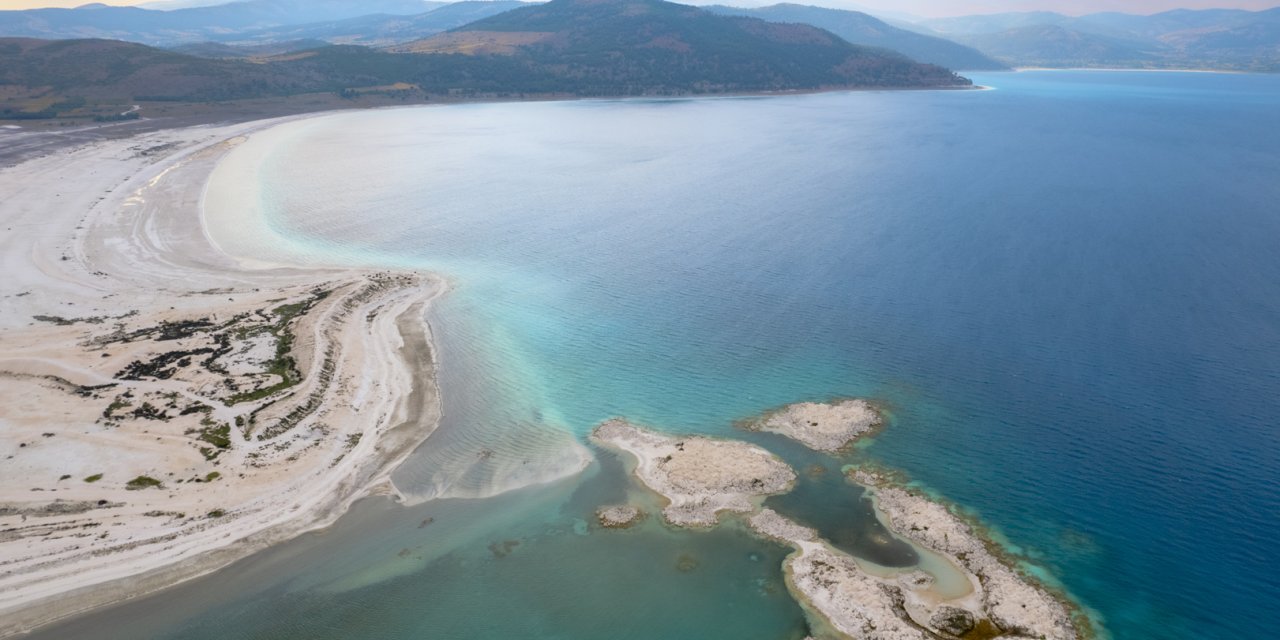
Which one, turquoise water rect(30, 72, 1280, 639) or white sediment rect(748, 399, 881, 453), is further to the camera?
white sediment rect(748, 399, 881, 453)

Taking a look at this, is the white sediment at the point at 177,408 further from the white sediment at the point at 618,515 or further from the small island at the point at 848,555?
the small island at the point at 848,555

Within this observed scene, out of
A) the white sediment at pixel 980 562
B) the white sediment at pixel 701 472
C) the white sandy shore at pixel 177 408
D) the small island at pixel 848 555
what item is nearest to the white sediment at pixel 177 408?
the white sandy shore at pixel 177 408

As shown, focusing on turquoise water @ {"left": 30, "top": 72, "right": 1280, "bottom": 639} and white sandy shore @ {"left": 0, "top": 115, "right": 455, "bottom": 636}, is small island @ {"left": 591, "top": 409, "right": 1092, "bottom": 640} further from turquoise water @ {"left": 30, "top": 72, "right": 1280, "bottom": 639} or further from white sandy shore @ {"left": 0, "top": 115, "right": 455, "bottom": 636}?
white sandy shore @ {"left": 0, "top": 115, "right": 455, "bottom": 636}

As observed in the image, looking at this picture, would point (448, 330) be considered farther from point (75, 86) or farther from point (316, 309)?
point (75, 86)

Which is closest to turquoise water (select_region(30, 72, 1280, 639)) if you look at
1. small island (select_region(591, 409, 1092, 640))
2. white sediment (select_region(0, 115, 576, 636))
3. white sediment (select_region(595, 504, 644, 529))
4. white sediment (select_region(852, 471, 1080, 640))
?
white sediment (select_region(595, 504, 644, 529))

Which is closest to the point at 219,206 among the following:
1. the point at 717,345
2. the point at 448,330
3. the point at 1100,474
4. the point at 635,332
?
the point at 448,330

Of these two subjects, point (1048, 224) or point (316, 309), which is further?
point (1048, 224)
